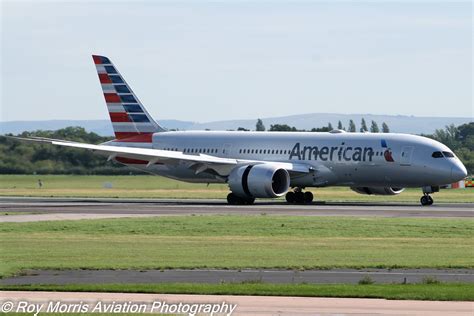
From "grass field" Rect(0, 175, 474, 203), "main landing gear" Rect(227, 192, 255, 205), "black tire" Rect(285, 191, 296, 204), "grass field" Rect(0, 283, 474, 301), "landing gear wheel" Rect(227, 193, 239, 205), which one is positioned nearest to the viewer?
"grass field" Rect(0, 283, 474, 301)

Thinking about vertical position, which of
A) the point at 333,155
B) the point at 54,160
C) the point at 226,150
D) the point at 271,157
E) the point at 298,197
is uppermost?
the point at 226,150

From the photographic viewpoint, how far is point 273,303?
65.1 ft

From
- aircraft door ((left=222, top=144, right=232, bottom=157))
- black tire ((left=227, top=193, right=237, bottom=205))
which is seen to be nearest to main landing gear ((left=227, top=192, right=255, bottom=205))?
black tire ((left=227, top=193, right=237, bottom=205))

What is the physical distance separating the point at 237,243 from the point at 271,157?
27.2m

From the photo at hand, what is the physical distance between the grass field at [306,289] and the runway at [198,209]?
20.6m

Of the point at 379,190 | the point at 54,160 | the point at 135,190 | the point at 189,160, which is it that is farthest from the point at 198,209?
the point at 54,160

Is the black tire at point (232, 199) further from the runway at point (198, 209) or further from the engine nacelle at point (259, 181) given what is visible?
the engine nacelle at point (259, 181)

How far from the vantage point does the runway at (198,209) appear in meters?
46.2

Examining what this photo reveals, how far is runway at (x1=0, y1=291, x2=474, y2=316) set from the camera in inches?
738

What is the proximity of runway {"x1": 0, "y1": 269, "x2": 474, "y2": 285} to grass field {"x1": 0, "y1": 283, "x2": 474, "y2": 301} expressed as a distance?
0.98 meters

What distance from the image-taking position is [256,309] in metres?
19.0

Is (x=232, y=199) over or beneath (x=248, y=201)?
over

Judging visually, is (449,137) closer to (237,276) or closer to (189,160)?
(189,160)

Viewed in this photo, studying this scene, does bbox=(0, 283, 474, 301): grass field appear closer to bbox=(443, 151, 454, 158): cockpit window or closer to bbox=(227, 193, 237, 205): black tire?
bbox=(443, 151, 454, 158): cockpit window
